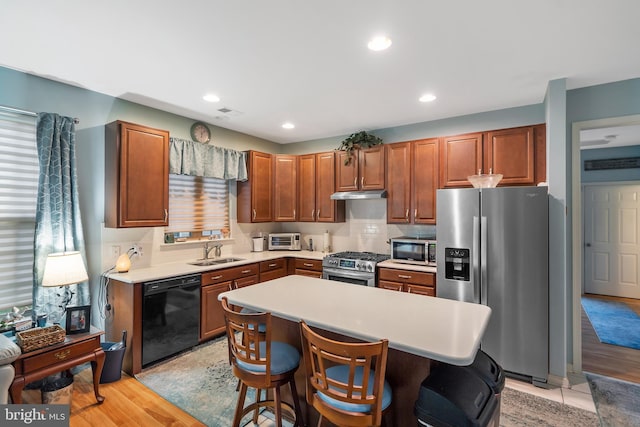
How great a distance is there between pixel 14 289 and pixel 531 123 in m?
5.20

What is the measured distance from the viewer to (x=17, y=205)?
107 inches

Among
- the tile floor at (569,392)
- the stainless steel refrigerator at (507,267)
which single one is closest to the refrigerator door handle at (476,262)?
the stainless steel refrigerator at (507,267)

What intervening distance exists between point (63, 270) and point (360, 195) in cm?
313

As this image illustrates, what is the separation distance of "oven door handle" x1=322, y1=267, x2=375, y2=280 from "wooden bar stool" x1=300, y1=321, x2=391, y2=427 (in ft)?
7.13

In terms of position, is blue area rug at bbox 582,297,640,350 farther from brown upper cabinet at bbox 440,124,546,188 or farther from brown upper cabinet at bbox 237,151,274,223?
brown upper cabinet at bbox 237,151,274,223

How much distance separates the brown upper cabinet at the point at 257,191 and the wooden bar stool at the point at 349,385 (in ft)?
10.4

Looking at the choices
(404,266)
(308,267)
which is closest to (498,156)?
(404,266)

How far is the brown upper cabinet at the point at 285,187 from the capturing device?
483cm

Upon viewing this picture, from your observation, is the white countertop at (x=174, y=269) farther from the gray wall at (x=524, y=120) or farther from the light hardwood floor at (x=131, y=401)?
the light hardwood floor at (x=131, y=401)

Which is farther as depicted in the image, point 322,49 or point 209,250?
point 209,250

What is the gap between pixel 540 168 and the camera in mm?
3236

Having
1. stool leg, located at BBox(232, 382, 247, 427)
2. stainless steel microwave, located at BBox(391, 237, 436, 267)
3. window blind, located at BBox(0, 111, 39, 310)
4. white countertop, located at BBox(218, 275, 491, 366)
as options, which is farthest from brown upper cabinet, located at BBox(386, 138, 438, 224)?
window blind, located at BBox(0, 111, 39, 310)

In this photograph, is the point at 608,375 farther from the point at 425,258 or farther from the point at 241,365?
the point at 241,365

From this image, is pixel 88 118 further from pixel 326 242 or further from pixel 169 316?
pixel 326 242
